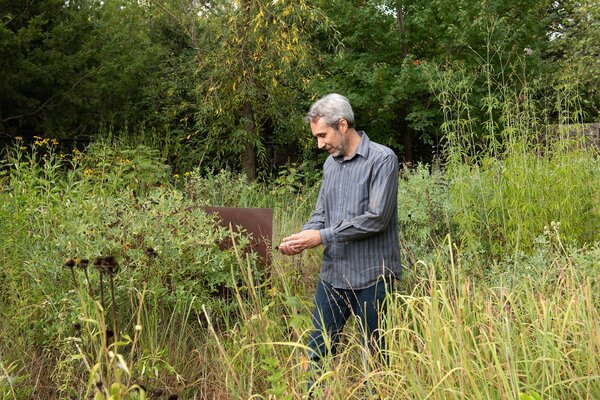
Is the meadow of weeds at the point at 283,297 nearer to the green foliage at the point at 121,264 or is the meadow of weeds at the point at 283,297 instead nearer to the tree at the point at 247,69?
the green foliage at the point at 121,264

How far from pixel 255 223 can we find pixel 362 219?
126cm

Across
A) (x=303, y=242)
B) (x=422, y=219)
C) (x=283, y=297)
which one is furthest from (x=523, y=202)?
(x=303, y=242)

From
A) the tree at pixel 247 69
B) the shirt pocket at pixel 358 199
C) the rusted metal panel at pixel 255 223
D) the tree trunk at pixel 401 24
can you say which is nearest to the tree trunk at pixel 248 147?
the tree at pixel 247 69

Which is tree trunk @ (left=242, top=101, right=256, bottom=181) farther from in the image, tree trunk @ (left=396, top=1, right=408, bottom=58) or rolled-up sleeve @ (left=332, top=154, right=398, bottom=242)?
rolled-up sleeve @ (left=332, top=154, right=398, bottom=242)

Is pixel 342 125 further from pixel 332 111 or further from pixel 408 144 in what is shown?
pixel 408 144

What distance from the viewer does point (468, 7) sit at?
1062 cm

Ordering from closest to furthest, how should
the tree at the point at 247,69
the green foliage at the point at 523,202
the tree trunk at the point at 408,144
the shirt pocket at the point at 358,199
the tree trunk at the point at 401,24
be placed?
1. the shirt pocket at the point at 358,199
2. the green foliage at the point at 523,202
3. the tree at the point at 247,69
4. the tree trunk at the point at 401,24
5. the tree trunk at the point at 408,144

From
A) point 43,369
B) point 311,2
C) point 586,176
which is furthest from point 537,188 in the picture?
point 311,2

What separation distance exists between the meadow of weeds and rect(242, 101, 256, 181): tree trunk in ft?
17.1

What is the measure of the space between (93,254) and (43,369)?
2.11 feet

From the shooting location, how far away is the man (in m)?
3.04

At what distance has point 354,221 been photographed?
303 cm

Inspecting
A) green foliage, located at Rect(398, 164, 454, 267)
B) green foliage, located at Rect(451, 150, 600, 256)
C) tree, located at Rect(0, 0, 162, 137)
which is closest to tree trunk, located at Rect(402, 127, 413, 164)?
tree, located at Rect(0, 0, 162, 137)

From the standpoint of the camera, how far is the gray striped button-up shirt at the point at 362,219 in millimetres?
3027
